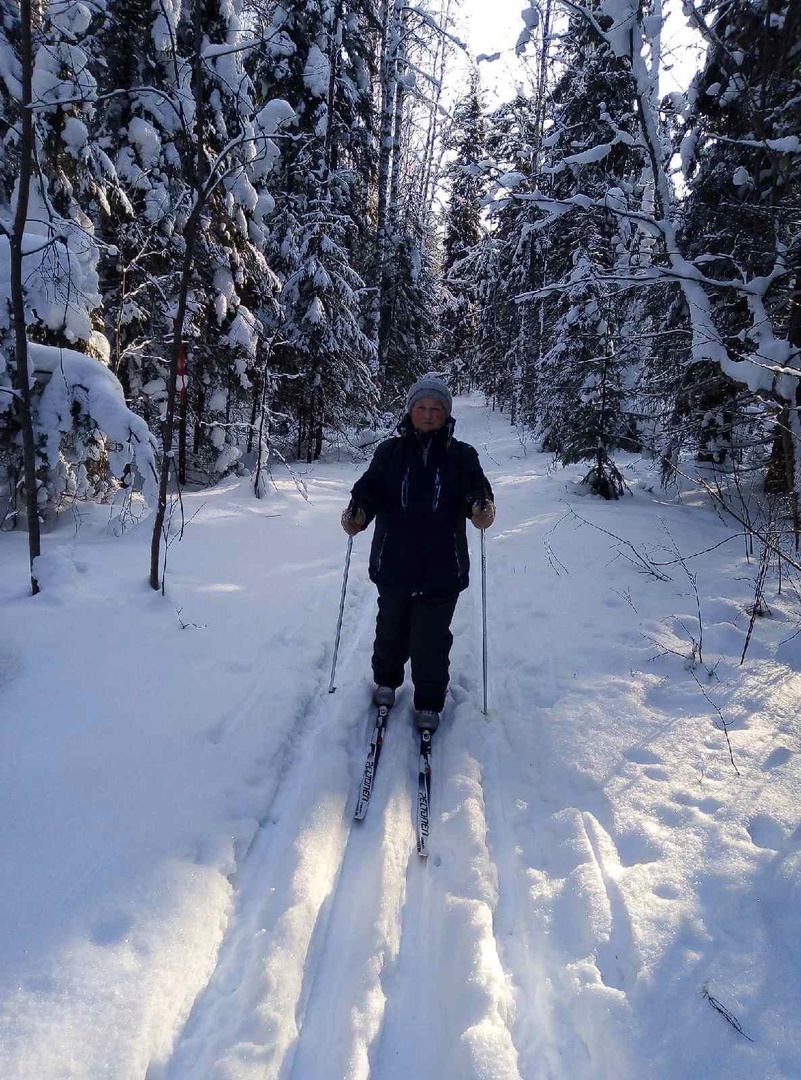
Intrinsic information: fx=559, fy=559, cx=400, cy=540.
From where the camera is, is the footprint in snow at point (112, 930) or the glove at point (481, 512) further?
the glove at point (481, 512)

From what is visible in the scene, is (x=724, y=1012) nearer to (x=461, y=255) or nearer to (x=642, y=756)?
(x=642, y=756)

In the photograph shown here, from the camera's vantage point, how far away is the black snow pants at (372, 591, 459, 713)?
3.81 metres

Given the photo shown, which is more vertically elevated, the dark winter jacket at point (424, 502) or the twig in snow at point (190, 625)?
the dark winter jacket at point (424, 502)

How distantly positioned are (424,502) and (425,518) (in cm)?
11

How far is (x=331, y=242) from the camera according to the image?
13.6m

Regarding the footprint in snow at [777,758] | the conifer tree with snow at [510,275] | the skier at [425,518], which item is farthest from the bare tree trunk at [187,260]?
the conifer tree with snow at [510,275]

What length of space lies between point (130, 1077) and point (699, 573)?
626 centimetres

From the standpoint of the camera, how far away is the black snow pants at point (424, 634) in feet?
12.5

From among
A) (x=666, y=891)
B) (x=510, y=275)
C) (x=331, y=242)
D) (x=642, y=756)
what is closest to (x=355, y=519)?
(x=642, y=756)

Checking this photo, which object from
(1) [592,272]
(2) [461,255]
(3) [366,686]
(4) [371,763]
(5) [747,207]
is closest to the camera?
(4) [371,763]

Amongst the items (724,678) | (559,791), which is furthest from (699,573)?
(559,791)

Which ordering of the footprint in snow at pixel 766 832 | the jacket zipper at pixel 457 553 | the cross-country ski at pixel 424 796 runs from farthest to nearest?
the jacket zipper at pixel 457 553 → the cross-country ski at pixel 424 796 → the footprint in snow at pixel 766 832

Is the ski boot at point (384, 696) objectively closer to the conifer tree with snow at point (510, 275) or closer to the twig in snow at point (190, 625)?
the twig in snow at point (190, 625)

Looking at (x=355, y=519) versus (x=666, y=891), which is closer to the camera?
(x=666, y=891)
